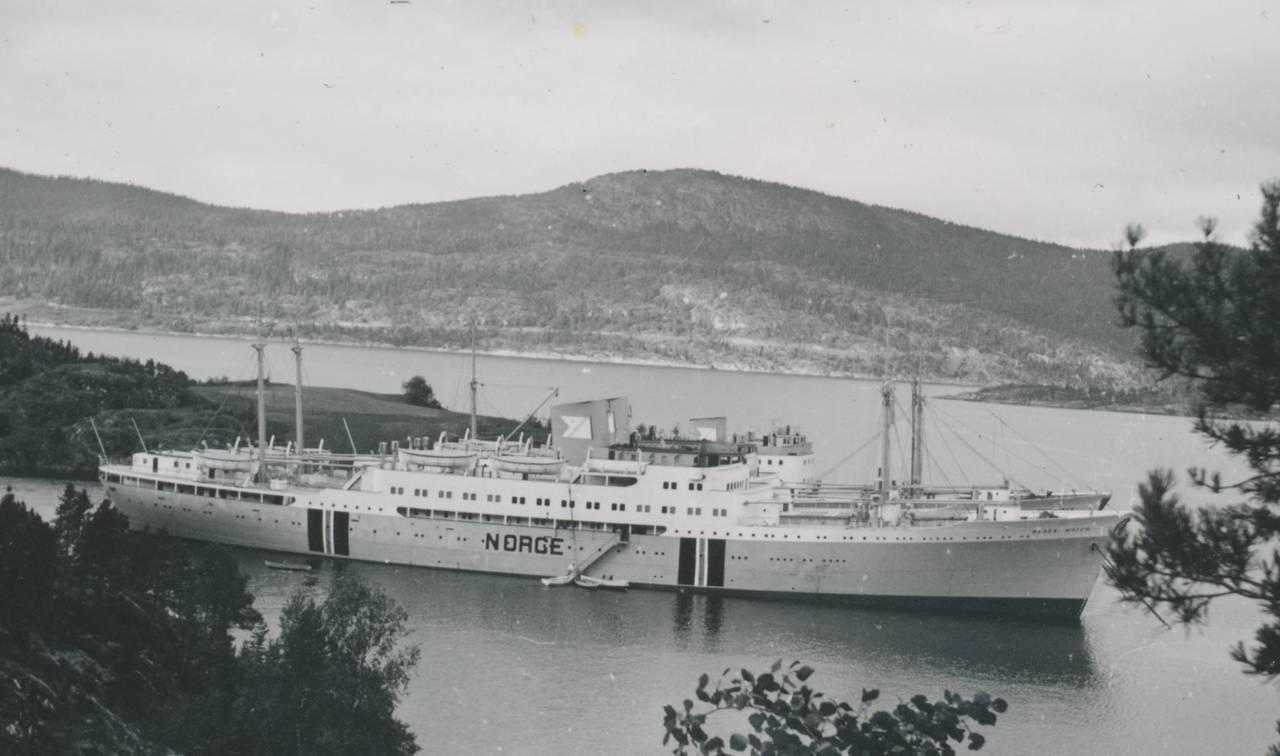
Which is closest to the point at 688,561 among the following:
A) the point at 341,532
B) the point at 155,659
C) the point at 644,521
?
the point at 644,521

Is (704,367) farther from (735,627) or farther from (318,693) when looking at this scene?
(318,693)

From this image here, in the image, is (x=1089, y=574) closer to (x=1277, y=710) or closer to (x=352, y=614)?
(x=1277, y=710)

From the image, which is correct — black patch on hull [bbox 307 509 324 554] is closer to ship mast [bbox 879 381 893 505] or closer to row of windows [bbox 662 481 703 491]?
row of windows [bbox 662 481 703 491]

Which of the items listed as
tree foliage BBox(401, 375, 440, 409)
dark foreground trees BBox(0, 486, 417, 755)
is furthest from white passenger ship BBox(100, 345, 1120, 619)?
tree foliage BBox(401, 375, 440, 409)

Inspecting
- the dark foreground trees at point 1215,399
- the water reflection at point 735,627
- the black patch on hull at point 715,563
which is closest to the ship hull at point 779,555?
the black patch on hull at point 715,563

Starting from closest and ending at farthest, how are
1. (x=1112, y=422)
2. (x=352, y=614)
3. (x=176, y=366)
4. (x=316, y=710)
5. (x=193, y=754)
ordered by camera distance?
(x=193, y=754), (x=316, y=710), (x=352, y=614), (x=176, y=366), (x=1112, y=422)

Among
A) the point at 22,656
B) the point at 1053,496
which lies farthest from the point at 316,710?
the point at 1053,496
